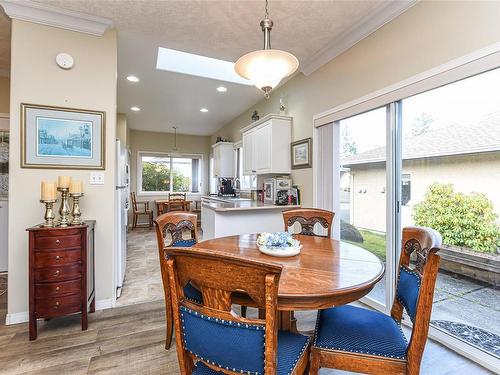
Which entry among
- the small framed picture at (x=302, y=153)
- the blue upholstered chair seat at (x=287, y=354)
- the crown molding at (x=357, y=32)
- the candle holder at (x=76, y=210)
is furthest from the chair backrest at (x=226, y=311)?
the small framed picture at (x=302, y=153)

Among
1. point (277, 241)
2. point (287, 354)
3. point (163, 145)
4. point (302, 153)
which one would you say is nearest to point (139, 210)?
point (163, 145)

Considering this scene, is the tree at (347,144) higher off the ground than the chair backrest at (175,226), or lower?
higher

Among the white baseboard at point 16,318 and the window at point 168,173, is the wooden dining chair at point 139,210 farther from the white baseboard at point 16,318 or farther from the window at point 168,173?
the white baseboard at point 16,318

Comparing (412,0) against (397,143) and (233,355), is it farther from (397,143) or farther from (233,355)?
(233,355)

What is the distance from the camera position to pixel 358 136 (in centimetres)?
283

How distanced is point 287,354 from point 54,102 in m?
2.73

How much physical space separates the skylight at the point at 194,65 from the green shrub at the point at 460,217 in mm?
2516

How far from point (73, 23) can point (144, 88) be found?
183 cm

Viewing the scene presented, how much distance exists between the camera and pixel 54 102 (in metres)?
2.33

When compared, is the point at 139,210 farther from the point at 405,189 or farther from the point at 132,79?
the point at 405,189

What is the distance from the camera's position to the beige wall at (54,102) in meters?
2.22

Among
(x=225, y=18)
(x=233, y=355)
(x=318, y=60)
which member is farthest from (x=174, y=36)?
(x=233, y=355)

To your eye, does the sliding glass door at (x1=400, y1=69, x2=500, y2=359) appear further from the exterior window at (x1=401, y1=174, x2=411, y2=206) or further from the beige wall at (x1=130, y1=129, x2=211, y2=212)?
the beige wall at (x1=130, y1=129, x2=211, y2=212)

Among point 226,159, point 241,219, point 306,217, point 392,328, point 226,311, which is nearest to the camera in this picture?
point 226,311
